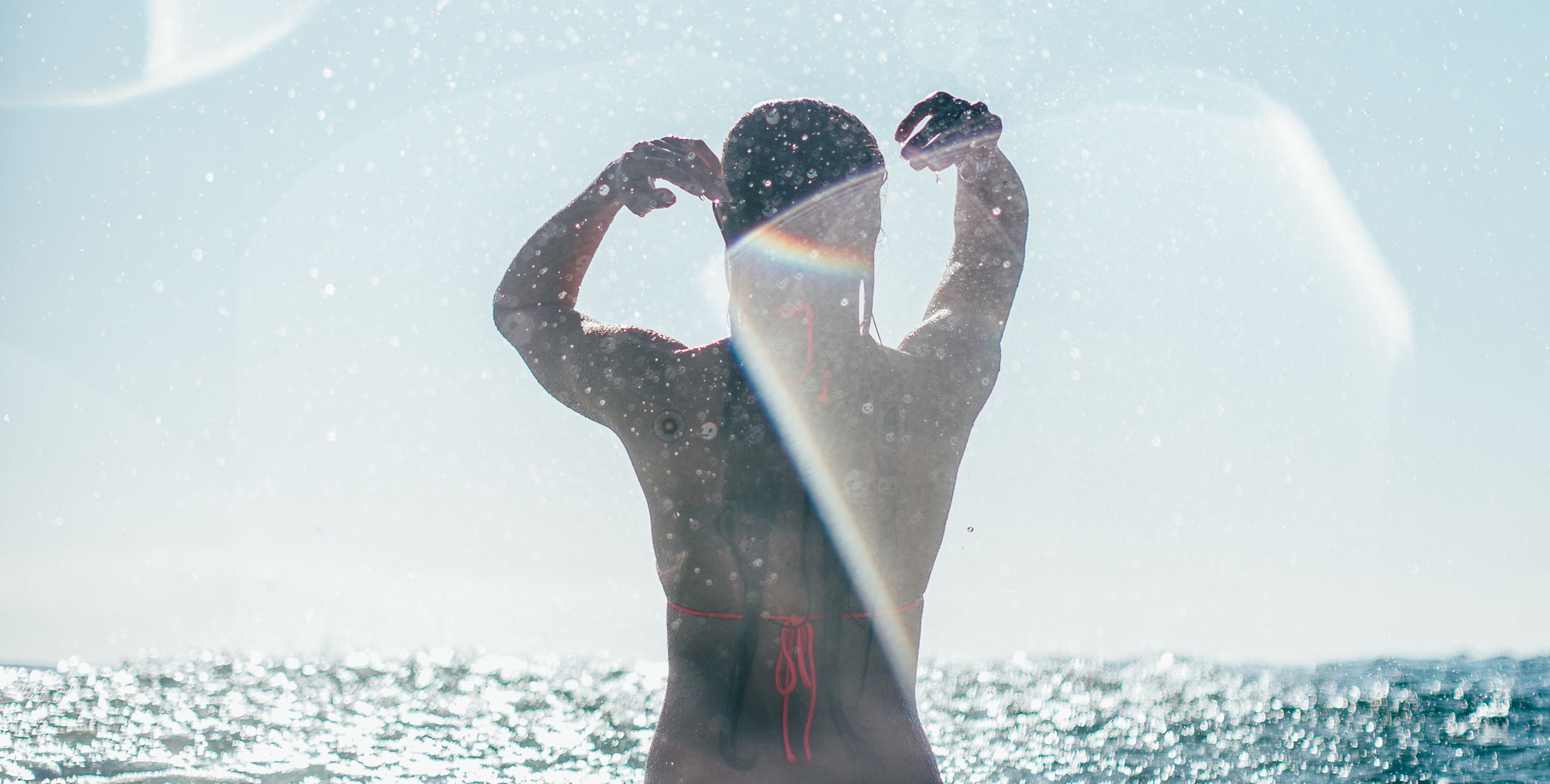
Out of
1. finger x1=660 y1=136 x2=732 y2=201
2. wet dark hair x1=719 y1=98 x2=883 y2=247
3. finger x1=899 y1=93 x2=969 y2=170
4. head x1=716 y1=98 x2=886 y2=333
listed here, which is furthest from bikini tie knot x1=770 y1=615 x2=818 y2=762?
finger x1=899 y1=93 x2=969 y2=170

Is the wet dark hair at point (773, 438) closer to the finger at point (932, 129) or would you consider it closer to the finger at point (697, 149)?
the finger at point (697, 149)

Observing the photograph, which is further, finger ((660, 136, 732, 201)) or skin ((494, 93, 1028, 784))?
finger ((660, 136, 732, 201))

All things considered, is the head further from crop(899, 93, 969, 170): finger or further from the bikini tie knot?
the bikini tie knot

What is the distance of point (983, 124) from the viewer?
2.70 m

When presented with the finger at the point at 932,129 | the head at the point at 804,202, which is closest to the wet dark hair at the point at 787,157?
the head at the point at 804,202

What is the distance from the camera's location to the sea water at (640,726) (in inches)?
609

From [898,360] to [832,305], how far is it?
236 mm

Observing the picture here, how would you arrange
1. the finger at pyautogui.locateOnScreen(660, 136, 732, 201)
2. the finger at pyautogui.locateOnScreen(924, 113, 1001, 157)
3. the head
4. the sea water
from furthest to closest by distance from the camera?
the sea water → the finger at pyautogui.locateOnScreen(924, 113, 1001, 157) → the finger at pyautogui.locateOnScreen(660, 136, 732, 201) → the head

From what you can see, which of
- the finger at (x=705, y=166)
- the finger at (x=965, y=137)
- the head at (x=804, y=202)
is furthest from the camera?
the finger at (x=965, y=137)

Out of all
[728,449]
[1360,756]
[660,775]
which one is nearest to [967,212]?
[728,449]

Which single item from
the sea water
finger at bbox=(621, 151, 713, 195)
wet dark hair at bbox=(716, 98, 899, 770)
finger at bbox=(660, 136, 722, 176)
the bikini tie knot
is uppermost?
finger at bbox=(660, 136, 722, 176)

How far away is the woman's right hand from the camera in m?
2.32

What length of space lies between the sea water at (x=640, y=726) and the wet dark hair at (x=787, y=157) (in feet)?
44.6

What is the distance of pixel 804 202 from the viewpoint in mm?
2158
